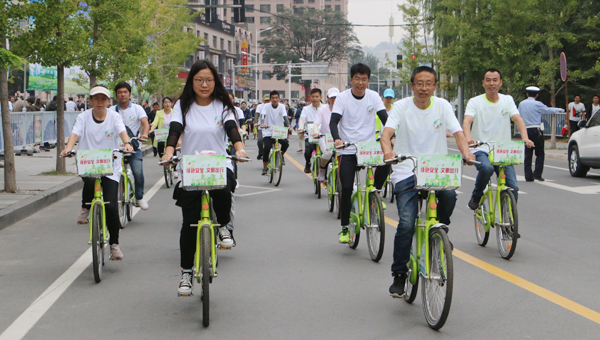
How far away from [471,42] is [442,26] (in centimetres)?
245

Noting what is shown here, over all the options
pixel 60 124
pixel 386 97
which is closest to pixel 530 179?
pixel 386 97

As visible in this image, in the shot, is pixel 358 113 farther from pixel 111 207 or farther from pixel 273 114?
pixel 273 114

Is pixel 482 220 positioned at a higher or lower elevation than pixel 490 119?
lower

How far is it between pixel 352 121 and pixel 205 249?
134 inches

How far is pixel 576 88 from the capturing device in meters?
33.8

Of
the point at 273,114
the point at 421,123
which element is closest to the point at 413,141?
the point at 421,123

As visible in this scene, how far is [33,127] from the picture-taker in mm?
22688

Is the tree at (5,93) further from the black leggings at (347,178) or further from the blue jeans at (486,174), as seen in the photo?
the blue jeans at (486,174)

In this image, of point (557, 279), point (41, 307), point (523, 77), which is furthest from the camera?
point (523, 77)

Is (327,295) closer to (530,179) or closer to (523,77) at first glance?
(530,179)

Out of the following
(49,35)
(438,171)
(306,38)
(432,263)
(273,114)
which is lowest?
(432,263)

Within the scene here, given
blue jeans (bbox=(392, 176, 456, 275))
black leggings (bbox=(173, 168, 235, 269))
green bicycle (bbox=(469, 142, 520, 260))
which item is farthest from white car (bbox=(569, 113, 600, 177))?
black leggings (bbox=(173, 168, 235, 269))

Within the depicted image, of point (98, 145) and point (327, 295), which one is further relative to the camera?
point (98, 145)

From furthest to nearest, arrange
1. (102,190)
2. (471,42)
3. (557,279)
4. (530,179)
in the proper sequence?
(471,42), (530,179), (102,190), (557,279)
